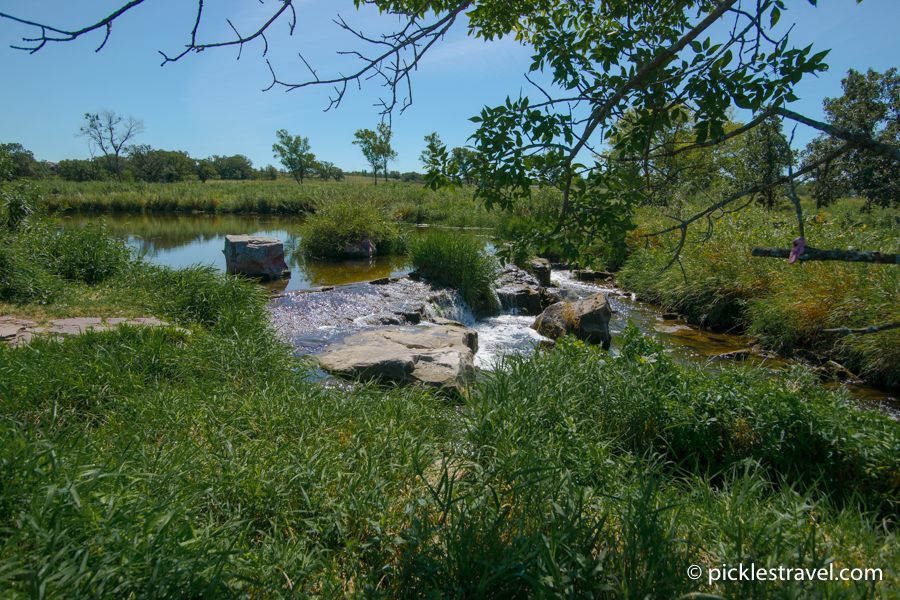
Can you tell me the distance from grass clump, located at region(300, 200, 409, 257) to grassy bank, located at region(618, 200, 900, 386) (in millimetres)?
8420

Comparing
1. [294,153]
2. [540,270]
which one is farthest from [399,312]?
[294,153]

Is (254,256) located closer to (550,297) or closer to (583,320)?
(550,297)

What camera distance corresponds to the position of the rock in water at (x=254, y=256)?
11547 millimetres

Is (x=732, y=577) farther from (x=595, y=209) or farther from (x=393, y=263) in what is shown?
(x=393, y=263)

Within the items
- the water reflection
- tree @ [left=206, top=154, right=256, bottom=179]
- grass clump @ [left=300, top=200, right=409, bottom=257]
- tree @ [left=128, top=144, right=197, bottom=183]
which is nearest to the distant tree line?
tree @ [left=128, top=144, right=197, bottom=183]

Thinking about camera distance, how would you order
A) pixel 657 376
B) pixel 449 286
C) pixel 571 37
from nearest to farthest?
pixel 571 37, pixel 657 376, pixel 449 286

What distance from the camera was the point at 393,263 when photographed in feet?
45.8

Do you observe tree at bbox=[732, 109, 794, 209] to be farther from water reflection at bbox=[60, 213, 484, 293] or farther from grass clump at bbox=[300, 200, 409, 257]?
grass clump at bbox=[300, 200, 409, 257]

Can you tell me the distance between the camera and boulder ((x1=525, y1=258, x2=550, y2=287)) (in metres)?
12.6

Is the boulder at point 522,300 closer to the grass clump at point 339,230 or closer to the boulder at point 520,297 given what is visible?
the boulder at point 520,297

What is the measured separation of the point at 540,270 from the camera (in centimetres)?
1264

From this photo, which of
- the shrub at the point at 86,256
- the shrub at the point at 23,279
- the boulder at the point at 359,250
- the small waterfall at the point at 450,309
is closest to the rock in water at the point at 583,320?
the small waterfall at the point at 450,309

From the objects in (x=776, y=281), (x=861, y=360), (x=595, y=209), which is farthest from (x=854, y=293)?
(x=595, y=209)

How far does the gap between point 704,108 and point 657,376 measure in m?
2.37
